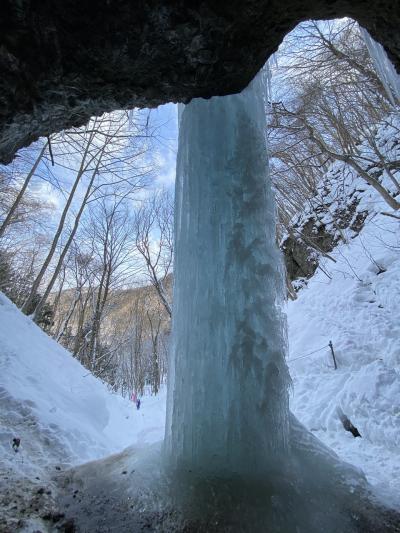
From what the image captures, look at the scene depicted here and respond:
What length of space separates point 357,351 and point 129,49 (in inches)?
233

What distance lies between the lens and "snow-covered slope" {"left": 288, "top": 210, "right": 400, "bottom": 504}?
13.3 feet

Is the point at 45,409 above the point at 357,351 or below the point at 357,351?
below

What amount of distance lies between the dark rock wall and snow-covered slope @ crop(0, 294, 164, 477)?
2423 millimetres

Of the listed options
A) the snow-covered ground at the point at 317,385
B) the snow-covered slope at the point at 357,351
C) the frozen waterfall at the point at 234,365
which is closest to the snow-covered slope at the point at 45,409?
the snow-covered ground at the point at 317,385

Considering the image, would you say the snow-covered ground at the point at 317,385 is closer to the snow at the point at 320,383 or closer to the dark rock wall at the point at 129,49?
the snow at the point at 320,383

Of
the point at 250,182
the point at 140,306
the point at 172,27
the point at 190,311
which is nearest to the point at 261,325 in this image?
the point at 190,311

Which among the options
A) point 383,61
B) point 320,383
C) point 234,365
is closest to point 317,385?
point 320,383

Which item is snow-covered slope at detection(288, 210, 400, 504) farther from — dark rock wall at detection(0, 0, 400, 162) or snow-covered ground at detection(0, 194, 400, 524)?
dark rock wall at detection(0, 0, 400, 162)

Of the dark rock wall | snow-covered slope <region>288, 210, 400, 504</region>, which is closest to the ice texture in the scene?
the dark rock wall

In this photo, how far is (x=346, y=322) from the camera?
685 cm

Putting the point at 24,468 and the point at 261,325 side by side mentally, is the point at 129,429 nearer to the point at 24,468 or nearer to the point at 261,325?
the point at 24,468

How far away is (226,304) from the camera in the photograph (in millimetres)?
2385

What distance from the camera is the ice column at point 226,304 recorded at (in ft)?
7.02

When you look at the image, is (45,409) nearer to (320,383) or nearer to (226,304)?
(226,304)
